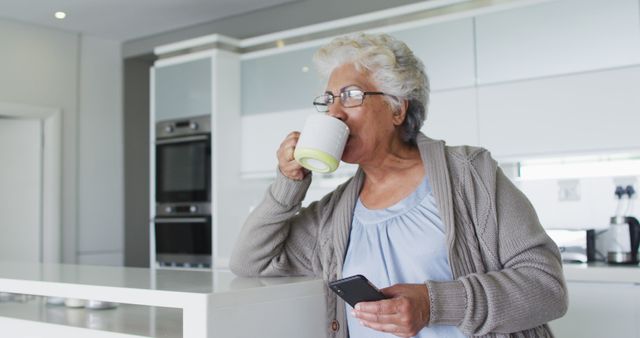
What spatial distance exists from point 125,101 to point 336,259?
167 inches

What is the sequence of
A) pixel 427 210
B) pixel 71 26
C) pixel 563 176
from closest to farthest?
pixel 427 210, pixel 563 176, pixel 71 26

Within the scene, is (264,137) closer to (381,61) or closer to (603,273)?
(603,273)

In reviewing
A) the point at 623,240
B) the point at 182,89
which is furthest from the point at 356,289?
the point at 182,89

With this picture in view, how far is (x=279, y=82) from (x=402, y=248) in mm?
2834

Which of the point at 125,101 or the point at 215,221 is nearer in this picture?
the point at 215,221

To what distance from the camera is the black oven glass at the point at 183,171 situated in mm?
4066

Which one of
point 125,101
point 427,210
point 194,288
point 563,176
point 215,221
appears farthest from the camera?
point 125,101

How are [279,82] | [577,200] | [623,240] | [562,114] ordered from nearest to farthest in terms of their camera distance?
[623,240], [562,114], [577,200], [279,82]

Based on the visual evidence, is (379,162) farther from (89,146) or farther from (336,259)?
(89,146)

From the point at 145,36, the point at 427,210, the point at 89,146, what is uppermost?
the point at 145,36

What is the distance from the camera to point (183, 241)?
4.20 metres

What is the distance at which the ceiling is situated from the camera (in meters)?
4.19

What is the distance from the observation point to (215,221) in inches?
157

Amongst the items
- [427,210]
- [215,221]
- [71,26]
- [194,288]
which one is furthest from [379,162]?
[71,26]
